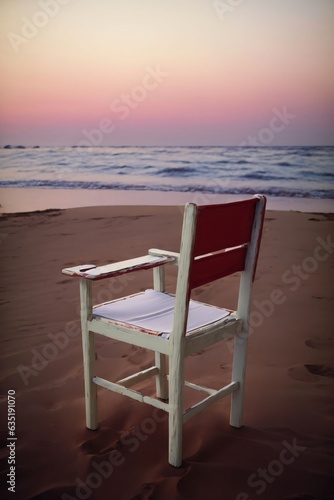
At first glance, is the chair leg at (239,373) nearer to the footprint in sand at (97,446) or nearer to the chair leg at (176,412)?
the chair leg at (176,412)

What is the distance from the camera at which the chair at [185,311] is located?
69.9 inches

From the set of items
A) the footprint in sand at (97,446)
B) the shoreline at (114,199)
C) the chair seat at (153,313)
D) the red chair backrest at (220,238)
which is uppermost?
the red chair backrest at (220,238)

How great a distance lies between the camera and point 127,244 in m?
5.21

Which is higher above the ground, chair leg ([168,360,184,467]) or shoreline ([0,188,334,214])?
chair leg ([168,360,184,467])

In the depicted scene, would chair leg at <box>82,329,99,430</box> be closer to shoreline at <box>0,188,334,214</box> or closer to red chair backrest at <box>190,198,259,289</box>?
red chair backrest at <box>190,198,259,289</box>

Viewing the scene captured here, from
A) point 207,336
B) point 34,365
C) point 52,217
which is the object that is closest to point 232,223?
point 207,336

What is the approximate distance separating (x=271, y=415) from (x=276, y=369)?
1.32 feet

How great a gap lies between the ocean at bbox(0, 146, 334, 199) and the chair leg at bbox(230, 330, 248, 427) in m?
6.84

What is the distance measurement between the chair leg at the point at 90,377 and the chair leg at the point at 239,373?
59 centimetres

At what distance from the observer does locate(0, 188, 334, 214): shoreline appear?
755cm

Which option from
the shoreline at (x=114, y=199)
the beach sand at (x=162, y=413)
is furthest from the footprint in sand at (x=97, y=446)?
the shoreline at (x=114, y=199)

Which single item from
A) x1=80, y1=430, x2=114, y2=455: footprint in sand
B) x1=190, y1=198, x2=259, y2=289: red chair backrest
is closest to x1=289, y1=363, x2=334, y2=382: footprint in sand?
x1=190, y1=198, x2=259, y2=289: red chair backrest

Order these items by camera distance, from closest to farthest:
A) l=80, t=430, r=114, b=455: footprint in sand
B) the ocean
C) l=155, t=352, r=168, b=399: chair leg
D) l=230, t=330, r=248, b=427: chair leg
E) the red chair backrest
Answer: the red chair backrest
l=80, t=430, r=114, b=455: footprint in sand
l=230, t=330, r=248, b=427: chair leg
l=155, t=352, r=168, b=399: chair leg
the ocean

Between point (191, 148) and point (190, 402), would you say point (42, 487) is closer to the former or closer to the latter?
point (190, 402)
